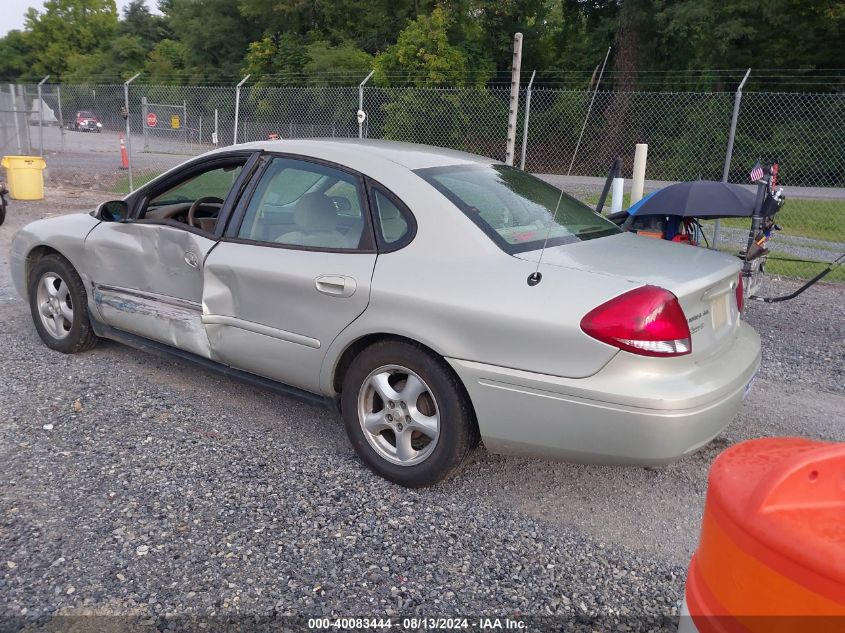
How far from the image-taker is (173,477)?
3479 mm

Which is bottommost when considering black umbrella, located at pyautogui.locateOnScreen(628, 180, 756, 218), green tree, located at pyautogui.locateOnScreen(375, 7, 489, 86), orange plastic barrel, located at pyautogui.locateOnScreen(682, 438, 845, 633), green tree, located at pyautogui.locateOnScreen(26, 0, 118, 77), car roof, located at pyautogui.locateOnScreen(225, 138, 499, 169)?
orange plastic barrel, located at pyautogui.locateOnScreen(682, 438, 845, 633)

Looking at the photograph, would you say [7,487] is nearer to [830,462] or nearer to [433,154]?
[433,154]

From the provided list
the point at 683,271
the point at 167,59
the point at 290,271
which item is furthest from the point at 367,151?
the point at 167,59

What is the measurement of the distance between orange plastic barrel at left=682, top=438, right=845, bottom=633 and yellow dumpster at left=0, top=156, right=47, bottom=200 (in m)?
15.3

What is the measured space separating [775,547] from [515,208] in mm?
2444

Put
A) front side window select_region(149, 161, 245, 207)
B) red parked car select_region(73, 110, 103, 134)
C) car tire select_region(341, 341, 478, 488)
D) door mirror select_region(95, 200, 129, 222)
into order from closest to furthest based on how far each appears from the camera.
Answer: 1. car tire select_region(341, 341, 478, 488)
2. front side window select_region(149, 161, 245, 207)
3. door mirror select_region(95, 200, 129, 222)
4. red parked car select_region(73, 110, 103, 134)

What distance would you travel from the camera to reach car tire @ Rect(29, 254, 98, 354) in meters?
4.86

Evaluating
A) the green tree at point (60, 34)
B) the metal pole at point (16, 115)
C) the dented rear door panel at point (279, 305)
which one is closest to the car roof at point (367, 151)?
the dented rear door panel at point (279, 305)

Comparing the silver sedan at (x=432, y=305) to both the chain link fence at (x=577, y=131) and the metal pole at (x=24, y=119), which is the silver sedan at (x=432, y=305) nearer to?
the chain link fence at (x=577, y=131)

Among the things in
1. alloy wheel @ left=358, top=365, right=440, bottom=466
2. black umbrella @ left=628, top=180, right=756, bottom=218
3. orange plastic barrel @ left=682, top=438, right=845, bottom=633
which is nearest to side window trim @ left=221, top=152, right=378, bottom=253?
alloy wheel @ left=358, top=365, right=440, bottom=466

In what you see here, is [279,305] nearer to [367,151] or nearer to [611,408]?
[367,151]

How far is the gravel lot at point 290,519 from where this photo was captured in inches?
104

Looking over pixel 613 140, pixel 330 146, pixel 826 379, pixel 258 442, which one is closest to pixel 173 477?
pixel 258 442

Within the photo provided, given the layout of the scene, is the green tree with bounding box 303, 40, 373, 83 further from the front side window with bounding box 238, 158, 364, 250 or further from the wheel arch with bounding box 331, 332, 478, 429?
the wheel arch with bounding box 331, 332, 478, 429
